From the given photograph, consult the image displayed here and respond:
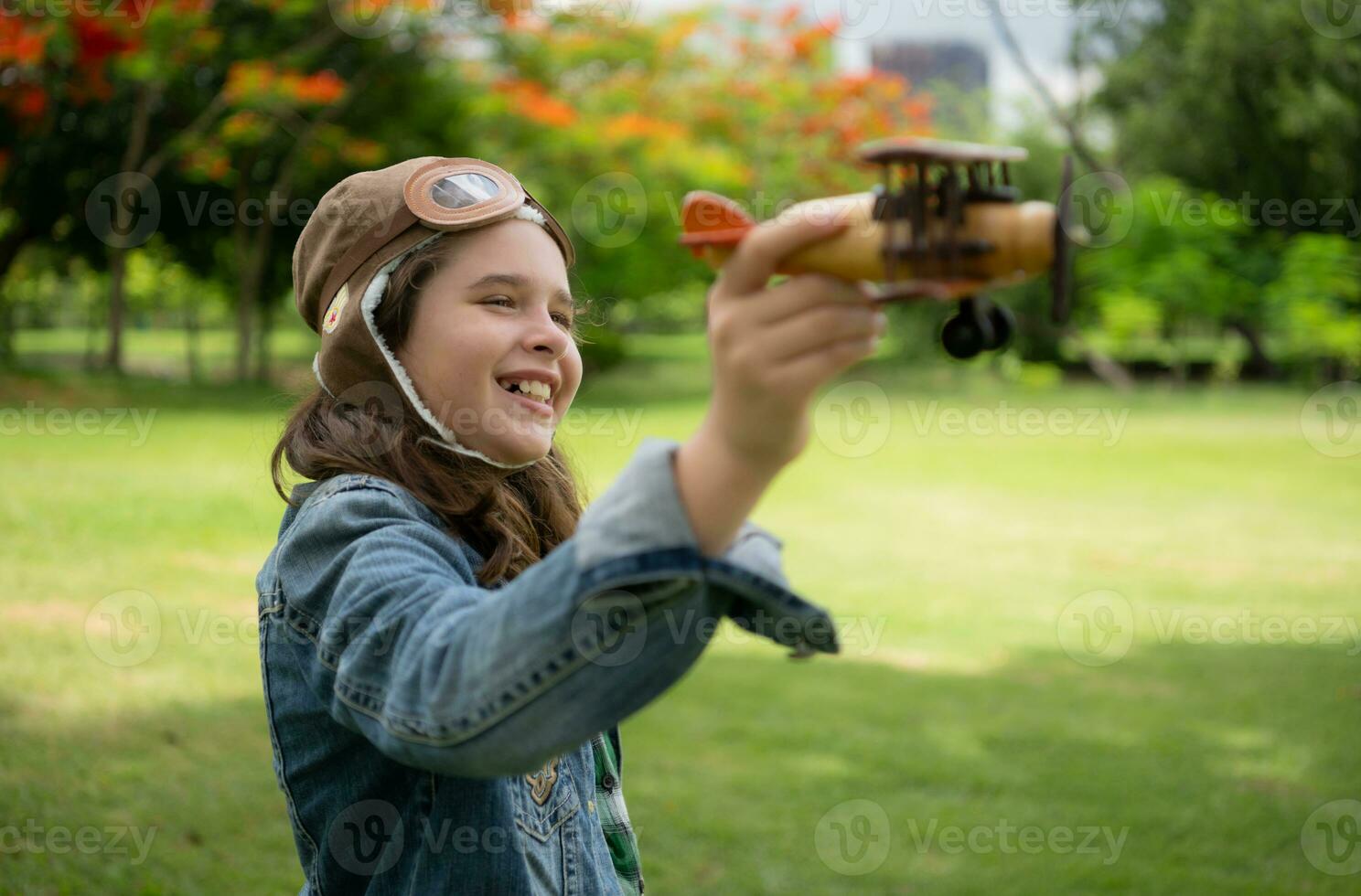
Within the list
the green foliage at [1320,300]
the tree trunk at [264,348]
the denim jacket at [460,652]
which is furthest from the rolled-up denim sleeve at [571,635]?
the green foliage at [1320,300]

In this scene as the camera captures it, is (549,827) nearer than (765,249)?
No

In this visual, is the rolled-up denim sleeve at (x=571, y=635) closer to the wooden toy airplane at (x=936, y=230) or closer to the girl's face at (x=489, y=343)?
the wooden toy airplane at (x=936, y=230)

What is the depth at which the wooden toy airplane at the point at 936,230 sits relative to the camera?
3.28 ft

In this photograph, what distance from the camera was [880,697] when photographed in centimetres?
618

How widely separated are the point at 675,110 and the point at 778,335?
18435 mm

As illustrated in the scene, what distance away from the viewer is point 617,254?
23.6 meters

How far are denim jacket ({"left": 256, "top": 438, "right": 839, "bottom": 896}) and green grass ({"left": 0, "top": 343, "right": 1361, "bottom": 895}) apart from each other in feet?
6.77

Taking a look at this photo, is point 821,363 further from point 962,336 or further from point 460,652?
point 460,652

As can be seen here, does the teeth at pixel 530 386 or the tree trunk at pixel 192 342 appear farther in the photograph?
the tree trunk at pixel 192 342

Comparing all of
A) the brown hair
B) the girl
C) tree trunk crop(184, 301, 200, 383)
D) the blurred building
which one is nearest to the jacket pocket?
the girl

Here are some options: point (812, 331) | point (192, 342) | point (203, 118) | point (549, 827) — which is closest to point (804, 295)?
point (812, 331)

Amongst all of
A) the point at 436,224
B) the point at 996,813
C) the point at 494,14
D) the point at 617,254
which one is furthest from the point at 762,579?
the point at 617,254

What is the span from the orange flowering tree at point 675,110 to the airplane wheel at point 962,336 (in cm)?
1642

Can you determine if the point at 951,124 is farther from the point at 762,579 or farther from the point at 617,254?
the point at 762,579
